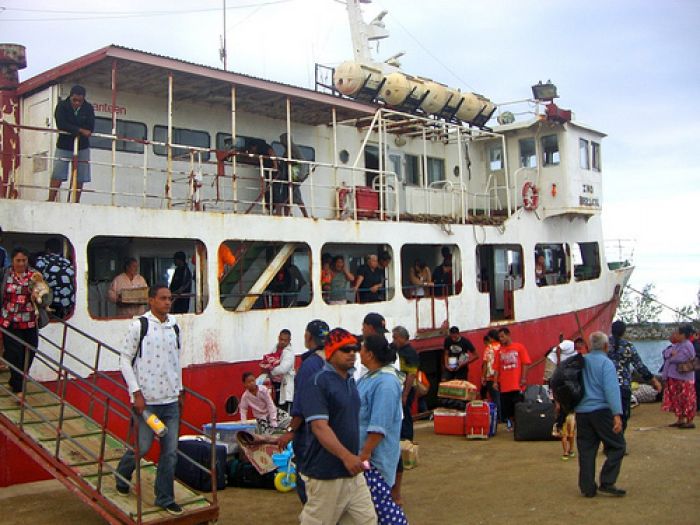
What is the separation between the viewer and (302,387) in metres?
5.16

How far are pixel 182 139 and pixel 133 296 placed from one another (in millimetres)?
4156

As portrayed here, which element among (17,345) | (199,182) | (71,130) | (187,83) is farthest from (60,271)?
(187,83)

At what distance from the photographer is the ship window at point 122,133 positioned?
12.2 meters

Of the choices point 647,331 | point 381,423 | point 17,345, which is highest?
point 17,345

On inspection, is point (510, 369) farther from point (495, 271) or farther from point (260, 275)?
point (495, 271)

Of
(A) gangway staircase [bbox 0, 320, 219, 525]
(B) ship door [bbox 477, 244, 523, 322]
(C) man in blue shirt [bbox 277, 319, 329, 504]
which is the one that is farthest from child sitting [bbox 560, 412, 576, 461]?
(B) ship door [bbox 477, 244, 523, 322]

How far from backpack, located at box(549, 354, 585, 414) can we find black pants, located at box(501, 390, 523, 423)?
4443mm

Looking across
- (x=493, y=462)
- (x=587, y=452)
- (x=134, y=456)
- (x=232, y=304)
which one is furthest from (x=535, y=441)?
(x=134, y=456)

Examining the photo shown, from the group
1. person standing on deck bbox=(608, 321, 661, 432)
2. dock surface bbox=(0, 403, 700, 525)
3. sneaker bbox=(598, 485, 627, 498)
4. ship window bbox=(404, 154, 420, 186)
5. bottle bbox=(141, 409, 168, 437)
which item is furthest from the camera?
ship window bbox=(404, 154, 420, 186)

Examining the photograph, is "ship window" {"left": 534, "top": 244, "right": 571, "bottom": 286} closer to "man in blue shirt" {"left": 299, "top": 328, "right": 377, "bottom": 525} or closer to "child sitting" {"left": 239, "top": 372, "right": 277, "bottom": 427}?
"child sitting" {"left": 239, "top": 372, "right": 277, "bottom": 427}

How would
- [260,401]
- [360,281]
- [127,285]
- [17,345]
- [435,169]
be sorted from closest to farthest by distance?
[17,345], [260,401], [127,285], [360,281], [435,169]

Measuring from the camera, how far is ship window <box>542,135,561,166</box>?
740 inches

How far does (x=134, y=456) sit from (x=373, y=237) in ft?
26.7

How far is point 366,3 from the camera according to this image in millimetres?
19938
